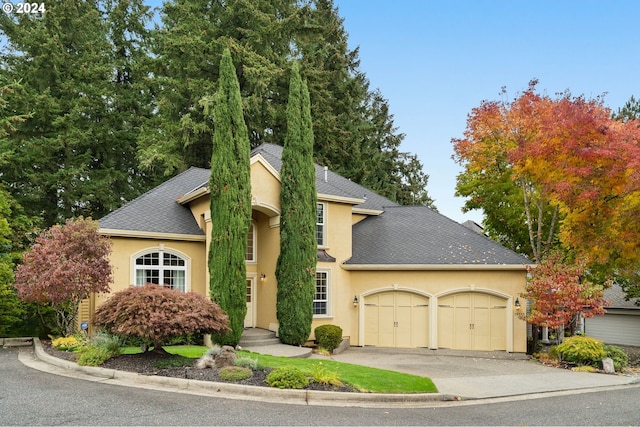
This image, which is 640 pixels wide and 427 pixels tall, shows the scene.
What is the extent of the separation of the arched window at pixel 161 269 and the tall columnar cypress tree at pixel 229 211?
6.89 ft

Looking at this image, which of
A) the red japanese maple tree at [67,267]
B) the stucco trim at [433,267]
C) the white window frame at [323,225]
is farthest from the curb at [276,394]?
the white window frame at [323,225]

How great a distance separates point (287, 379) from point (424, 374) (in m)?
4.87

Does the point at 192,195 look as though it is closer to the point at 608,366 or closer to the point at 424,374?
the point at 424,374

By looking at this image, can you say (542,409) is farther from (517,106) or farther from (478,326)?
(517,106)

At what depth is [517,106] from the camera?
1684cm

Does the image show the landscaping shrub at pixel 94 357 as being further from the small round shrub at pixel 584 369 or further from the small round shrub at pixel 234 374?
the small round shrub at pixel 584 369

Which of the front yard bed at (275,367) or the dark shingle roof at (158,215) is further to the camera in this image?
the dark shingle roof at (158,215)

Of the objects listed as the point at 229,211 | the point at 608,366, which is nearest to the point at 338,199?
the point at 229,211

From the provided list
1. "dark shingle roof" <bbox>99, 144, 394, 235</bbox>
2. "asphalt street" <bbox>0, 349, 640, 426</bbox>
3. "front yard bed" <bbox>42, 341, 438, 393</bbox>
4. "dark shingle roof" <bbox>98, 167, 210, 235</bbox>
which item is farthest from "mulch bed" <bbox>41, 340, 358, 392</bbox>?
"dark shingle roof" <bbox>99, 144, 394, 235</bbox>

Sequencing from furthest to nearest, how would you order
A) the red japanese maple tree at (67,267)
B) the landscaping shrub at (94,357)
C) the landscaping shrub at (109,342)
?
the red japanese maple tree at (67,267), the landscaping shrub at (109,342), the landscaping shrub at (94,357)

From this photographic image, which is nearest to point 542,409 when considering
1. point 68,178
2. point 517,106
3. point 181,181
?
point 517,106

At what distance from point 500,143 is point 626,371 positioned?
27.8 ft

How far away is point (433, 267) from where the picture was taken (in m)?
16.5

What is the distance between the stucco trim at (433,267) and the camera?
52.0 feet
